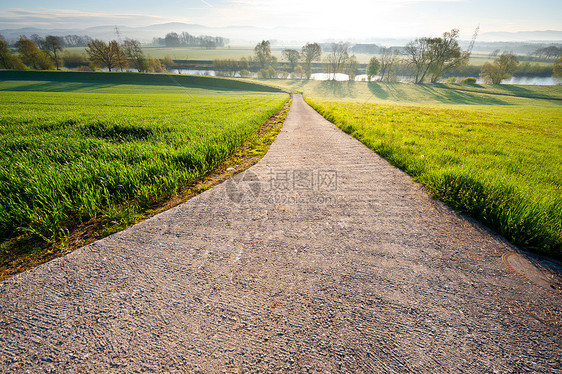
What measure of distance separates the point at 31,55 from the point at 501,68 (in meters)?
142

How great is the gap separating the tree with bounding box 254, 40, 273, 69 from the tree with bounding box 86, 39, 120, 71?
53261mm

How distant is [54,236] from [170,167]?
226 centimetres

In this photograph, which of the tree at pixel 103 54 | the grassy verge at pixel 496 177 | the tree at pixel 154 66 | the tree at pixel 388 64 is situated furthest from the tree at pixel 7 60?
the tree at pixel 388 64

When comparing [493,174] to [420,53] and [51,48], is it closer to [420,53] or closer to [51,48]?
→ [420,53]

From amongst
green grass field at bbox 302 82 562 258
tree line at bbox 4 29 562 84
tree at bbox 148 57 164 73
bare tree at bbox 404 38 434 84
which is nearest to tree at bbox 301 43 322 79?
tree line at bbox 4 29 562 84

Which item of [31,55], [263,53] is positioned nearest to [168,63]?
A: [31,55]

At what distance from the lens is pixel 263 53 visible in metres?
95.8

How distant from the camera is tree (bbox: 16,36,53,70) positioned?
64.8 metres

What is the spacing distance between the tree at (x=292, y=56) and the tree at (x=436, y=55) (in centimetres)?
4758

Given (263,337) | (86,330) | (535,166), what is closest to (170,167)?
(86,330)

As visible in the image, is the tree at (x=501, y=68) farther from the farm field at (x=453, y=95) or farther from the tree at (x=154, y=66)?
the tree at (x=154, y=66)

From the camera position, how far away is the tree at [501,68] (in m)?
62.3

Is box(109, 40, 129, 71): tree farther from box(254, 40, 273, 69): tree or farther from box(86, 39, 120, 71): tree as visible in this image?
box(254, 40, 273, 69): tree

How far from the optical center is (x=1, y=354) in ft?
5.33
